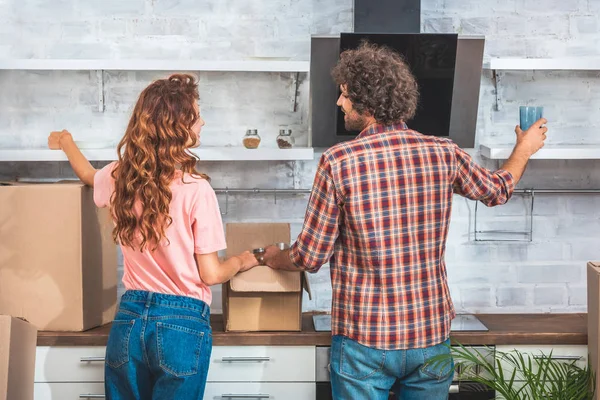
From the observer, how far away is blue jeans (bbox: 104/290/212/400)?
7.32ft

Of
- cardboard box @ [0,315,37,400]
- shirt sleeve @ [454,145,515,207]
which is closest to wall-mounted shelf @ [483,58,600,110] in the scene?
shirt sleeve @ [454,145,515,207]

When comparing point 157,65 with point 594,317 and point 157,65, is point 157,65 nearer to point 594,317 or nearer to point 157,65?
point 157,65

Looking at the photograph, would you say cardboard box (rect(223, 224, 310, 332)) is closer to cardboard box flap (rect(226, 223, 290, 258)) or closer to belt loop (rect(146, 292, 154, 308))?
cardboard box flap (rect(226, 223, 290, 258))

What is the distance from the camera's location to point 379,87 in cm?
228

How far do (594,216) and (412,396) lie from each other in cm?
139

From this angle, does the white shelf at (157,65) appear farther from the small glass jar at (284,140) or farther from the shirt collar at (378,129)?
the shirt collar at (378,129)

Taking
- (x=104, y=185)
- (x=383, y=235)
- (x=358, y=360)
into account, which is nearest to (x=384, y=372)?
(x=358, y=360)

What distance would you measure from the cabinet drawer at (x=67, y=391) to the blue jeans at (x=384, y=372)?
0.94 metres

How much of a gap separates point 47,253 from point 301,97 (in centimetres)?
112

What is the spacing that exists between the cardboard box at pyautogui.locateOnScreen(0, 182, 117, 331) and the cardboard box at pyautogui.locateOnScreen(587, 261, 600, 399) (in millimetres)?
1661

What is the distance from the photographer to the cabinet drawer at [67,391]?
284 centimetres

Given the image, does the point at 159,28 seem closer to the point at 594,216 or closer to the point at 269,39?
the point at 269,39

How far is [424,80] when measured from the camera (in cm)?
301

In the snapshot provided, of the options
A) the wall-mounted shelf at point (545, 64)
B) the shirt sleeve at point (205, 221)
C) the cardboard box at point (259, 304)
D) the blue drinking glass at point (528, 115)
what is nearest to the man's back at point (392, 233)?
the shirt sleeve at point (205, 221)
